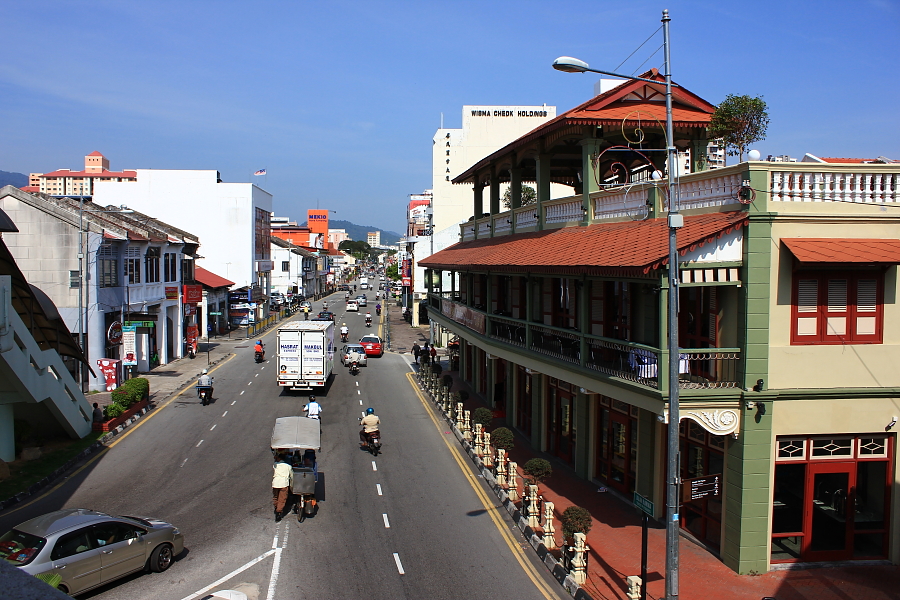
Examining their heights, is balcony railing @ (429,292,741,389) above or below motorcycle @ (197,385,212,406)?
above

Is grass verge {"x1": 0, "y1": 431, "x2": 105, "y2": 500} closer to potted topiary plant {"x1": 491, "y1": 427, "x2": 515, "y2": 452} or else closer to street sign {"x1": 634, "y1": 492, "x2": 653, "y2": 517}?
potted topiary plant {"x1": 491, "y1": 427, "x2": 515, "y2": 452}

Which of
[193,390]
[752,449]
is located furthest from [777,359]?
[193,390]

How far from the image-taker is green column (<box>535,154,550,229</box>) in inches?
842

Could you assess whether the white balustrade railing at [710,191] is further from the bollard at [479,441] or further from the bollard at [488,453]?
the bollard at [479,441]

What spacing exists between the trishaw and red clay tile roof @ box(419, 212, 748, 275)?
719cm

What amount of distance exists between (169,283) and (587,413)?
113 feet

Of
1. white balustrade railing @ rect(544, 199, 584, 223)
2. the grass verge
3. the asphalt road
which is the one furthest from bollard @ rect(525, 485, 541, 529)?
the grass verge

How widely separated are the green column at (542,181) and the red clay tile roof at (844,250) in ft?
33.0

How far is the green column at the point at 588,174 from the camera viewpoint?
57.5ft

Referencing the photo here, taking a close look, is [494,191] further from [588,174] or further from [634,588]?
[634,588]

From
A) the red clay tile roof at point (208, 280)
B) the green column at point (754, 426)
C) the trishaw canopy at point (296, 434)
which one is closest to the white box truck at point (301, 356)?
the trishaw canopy at point (296, 434)

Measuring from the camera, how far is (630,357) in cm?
1378

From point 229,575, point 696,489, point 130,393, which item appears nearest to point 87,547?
point 229,575

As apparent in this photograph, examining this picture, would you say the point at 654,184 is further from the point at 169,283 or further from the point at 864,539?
the point at 169,283
